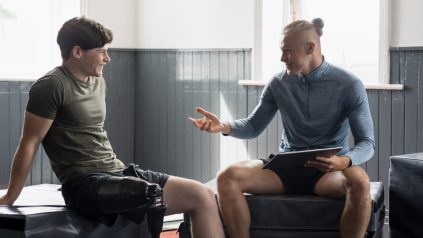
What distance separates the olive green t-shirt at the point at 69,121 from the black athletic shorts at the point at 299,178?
0.77 m

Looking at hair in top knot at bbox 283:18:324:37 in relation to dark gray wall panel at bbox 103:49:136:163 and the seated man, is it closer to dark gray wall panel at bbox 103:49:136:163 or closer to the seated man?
the seated man

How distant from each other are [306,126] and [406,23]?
113 cm

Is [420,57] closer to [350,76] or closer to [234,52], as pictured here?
[350,76]

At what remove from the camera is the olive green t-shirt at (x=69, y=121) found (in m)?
2.49

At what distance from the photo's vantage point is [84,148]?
262cm

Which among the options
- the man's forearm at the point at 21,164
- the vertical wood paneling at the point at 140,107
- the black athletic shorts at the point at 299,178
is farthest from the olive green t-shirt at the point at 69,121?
the vertical wood paneling at the point at 140,107

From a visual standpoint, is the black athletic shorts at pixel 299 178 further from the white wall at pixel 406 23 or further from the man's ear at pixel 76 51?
the white wall at pixel 406 23

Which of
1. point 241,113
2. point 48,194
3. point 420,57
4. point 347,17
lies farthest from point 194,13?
point 48,194

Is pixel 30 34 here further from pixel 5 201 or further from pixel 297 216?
pixel 297 216

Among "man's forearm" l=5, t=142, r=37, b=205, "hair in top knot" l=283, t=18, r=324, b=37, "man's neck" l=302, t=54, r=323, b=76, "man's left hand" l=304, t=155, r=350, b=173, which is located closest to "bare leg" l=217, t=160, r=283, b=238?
"man's left hand" l=304, t=155, r=350, b=173

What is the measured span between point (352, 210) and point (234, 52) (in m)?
2.08

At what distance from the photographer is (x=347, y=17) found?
4316 mm

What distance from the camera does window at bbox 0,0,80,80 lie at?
462 cm

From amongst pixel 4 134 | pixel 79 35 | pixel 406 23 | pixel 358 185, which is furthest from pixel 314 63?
pixel 4 134
